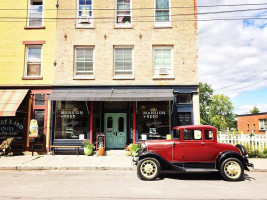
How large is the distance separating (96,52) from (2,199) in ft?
34.2

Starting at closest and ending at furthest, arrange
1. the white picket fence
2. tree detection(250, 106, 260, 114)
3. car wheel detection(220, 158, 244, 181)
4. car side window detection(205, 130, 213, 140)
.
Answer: car wheel detection(220, 158, 244, 181), car side window detection(205, 130, 213, 140), the white picket fence, tree detection(250, 106, 260, 114)

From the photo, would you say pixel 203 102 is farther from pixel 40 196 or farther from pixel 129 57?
pixel 40 196

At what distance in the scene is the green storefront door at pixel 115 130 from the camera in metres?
13.6

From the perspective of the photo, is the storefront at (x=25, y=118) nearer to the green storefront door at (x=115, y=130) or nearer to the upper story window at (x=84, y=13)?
the green storefront door at (x=115, y=130)

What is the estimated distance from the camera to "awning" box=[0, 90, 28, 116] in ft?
39.6

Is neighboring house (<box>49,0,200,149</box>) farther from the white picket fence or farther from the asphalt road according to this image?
the asphalt road

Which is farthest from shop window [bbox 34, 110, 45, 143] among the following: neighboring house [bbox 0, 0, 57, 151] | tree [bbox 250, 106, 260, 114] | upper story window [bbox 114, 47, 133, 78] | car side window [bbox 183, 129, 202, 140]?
tree [bbox 250, 106, 260, 114]

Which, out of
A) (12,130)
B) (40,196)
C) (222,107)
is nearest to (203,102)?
(222,107)

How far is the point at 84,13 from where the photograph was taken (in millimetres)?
14445

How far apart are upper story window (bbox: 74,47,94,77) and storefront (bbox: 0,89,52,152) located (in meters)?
2.36

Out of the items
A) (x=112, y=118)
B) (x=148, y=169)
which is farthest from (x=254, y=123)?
(x=148, y=169)

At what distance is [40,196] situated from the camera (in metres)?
5.60

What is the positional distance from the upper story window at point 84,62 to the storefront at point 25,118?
92.8 inches

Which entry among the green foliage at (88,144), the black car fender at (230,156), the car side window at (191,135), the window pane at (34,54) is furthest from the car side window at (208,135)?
the window pane at (34,54)
